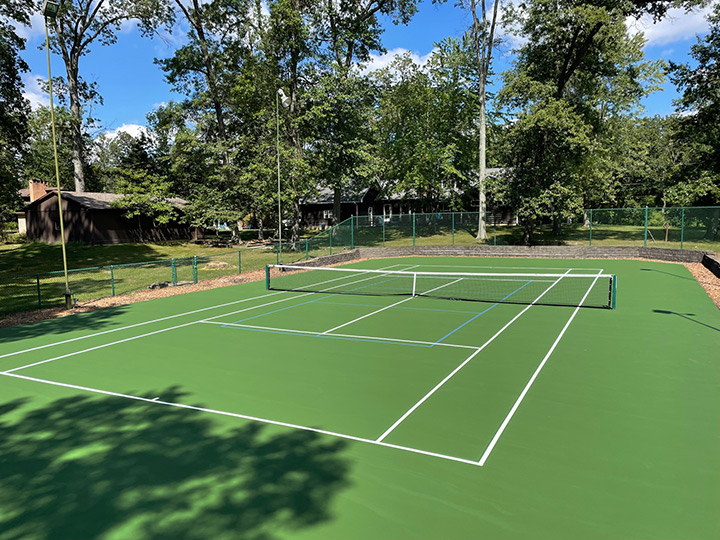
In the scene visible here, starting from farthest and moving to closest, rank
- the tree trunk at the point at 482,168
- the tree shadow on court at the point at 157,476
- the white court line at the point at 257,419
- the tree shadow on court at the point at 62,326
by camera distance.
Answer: the tree trunk at the point at 482,168
the tree shadow on court at the point at 62,326
the white court line at the point at 257,419
the tree shadow on court at the point at 157,476

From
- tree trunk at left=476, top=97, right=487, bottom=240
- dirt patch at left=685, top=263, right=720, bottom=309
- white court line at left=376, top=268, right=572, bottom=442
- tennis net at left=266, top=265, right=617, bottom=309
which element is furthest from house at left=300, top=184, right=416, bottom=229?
white court line at left=376, top=268, right=572, bottom=442

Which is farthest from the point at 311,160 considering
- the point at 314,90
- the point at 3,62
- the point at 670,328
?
the point at 670,328

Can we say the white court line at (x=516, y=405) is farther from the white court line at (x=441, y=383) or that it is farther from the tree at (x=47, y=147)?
the tree at (x=47, y=147)

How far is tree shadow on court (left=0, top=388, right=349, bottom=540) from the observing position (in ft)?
13.6

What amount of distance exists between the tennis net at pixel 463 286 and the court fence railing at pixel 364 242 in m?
3.26

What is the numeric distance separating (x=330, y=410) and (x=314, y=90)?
29962mm

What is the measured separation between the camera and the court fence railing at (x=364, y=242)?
18.5m

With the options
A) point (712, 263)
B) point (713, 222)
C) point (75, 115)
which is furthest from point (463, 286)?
point (75, 115)

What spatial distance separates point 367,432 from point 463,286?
13.6 meters

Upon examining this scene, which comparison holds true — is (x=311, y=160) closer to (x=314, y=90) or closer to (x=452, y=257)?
(x=314, y=90)

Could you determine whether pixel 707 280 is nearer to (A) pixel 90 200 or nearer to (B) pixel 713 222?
(B) pixel 713 222

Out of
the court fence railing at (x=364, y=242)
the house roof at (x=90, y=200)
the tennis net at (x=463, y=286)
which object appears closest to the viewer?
the tennis net at (x=463, y=286)

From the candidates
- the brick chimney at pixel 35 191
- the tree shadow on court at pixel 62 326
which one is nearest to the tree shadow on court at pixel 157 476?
the tree shadow on court at pixel 62 326

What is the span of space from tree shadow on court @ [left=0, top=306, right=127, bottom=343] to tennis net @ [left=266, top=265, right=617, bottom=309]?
20.8 feet
